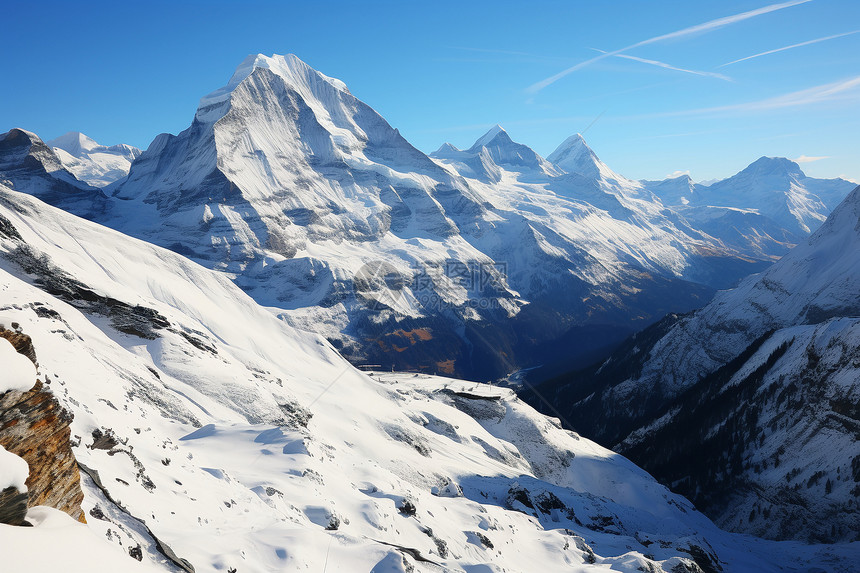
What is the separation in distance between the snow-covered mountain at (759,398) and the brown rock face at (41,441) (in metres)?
90.0

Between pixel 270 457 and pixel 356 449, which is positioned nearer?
pixel 270 457

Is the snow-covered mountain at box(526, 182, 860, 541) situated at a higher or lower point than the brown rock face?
lower

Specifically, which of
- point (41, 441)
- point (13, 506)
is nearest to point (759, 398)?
point (41, 441)

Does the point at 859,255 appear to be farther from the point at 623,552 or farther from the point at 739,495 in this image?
the point at 623,552

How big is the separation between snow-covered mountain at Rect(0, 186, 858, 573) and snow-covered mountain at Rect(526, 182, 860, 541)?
14.0 metres

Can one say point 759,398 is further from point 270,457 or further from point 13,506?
point 13,506

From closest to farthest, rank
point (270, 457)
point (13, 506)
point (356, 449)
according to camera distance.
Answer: point (13, 506), point (270, 457), point (356, 449)

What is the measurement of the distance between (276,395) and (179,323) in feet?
54.4

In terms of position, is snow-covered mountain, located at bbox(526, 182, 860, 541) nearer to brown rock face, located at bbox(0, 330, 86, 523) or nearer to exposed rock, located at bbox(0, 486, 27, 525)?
brown rock face, located at bbox(0, 330, 86, 523)

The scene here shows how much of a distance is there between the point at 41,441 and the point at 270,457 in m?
23.7

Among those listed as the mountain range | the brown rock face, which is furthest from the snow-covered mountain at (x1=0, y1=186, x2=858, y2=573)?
the brown rock face

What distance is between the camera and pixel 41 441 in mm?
12273

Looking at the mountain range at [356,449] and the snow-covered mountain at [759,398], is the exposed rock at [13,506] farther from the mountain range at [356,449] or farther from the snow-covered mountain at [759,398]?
the snow-covered mountain at [759,398]

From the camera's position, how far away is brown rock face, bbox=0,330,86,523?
37.8ft
